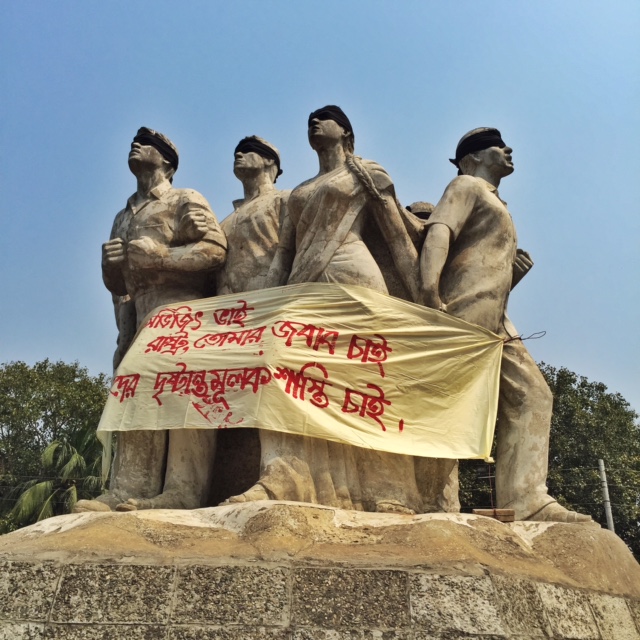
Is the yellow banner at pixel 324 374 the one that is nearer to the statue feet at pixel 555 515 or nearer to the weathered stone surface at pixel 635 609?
the statue feet at pixel 555 515

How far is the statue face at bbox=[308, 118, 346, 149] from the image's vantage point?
648cm

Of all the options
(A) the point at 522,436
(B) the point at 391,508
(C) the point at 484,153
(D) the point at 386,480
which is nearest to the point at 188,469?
(D) the point at 386,480

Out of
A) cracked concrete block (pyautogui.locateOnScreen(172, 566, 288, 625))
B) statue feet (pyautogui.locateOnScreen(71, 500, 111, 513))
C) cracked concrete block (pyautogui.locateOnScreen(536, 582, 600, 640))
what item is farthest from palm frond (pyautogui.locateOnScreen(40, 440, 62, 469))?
cracked concrete block (pyautogui.locateOnScreen(536, 582, 600, 640))

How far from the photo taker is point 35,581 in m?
3.68

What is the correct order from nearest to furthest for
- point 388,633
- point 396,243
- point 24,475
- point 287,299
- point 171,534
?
1. point 388,633
2. point 171,534
3. point 287,299
4. point 396,243
5. point 24,475

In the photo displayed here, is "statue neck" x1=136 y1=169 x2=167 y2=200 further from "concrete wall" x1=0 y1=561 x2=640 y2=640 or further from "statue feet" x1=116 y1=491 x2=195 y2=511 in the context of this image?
"concrete wall" x1=0 y1=561 x2=640 y2=640

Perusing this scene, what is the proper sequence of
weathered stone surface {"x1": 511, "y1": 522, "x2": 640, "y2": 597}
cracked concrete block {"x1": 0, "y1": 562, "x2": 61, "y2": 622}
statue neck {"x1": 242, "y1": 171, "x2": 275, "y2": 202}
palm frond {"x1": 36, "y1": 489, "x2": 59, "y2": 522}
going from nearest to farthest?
cracked concrete block {"x1": 0, "y1": 562, "x2": 61, "y2": 622} < weathered stone surface {"x1": 511, "y1": 522, "x2": 640, "y2": 597} < statue neck {"x1": 242, "y1": 171, "x2": 275, "y2": 202} < palm frond {"x1": 36, "y1": 489, "x2": 59, "y2": 522}

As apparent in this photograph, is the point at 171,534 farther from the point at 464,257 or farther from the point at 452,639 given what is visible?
the point at 464,257

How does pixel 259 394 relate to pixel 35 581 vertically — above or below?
above

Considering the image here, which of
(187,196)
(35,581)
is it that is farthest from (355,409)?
(187,196)

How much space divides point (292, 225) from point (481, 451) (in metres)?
2.47

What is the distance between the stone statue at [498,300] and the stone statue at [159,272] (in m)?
1.98

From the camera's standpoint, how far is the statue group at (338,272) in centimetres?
526

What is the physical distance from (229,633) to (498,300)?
3.64 meters
